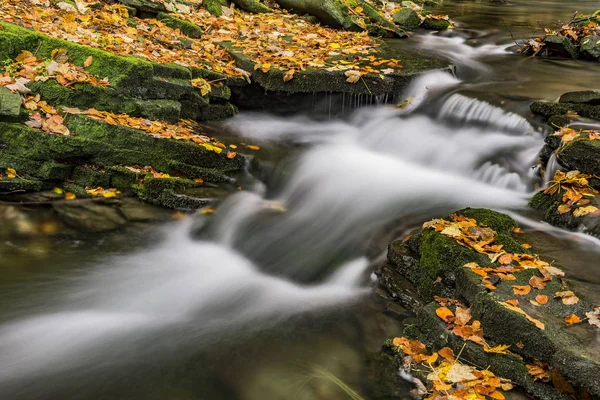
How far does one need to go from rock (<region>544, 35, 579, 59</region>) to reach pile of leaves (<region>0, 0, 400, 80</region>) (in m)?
3.48

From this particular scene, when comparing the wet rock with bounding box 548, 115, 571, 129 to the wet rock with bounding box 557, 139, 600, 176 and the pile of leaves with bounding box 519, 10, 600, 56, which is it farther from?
the pile of leaves with bounding box 519, 10, 600, 56

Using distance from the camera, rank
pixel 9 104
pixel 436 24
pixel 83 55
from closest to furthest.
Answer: pixel 9 104
pixel 83 55
pixel 436 24

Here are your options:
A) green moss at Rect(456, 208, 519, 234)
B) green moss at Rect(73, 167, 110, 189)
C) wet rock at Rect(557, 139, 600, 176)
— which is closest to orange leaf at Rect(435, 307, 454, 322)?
green moss at Rect(456, 208, 519, 234)

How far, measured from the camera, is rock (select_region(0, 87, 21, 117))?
549 centimetres

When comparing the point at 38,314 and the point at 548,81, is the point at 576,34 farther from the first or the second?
the point at 38,314

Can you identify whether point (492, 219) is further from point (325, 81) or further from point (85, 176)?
point (85, 176)

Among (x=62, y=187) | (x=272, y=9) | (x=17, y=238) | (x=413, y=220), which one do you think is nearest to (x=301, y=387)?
(x=413, y=220)

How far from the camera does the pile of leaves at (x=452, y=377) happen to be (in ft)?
11.0

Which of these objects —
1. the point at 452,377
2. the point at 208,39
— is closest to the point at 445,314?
the point at 452,377

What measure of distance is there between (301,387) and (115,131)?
12.7ft

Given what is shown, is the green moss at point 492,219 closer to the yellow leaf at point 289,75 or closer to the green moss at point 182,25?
the yellow leaf at point 289,75

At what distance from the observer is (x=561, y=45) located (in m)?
10.1

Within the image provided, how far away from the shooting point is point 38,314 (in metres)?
4.32

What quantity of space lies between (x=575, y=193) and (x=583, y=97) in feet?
7.00
